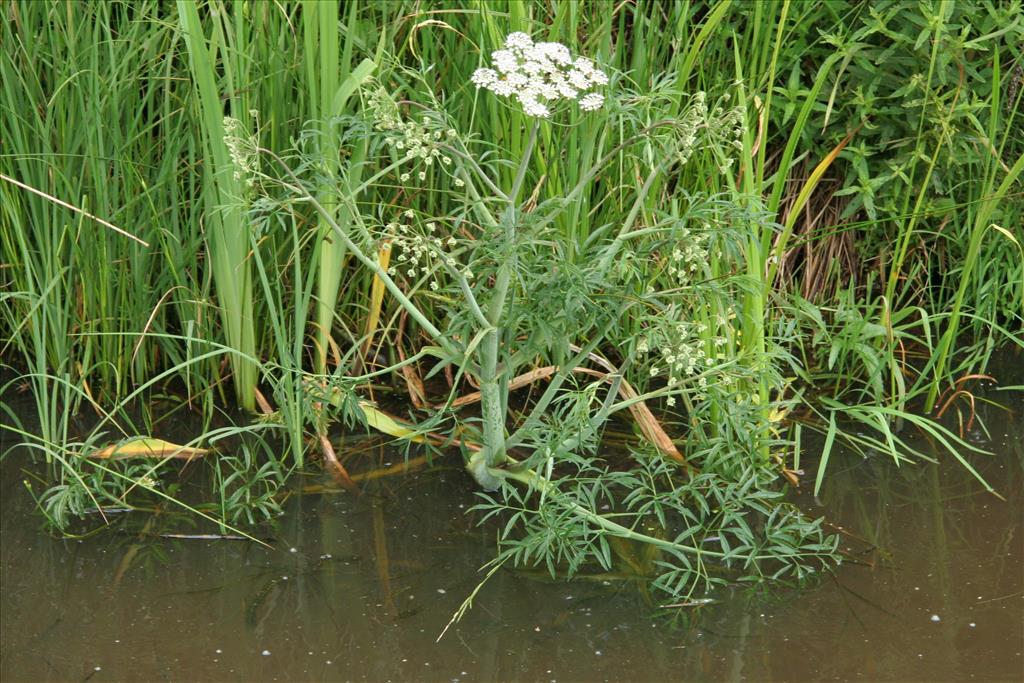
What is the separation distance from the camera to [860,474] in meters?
2.52

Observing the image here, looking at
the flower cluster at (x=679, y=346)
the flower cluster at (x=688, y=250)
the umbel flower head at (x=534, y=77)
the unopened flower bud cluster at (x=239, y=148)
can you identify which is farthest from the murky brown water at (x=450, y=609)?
the umbel flower head at (x=534, y=77)

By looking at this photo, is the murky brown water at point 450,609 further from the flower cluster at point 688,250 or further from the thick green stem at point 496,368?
the flower cluster at point 688,250

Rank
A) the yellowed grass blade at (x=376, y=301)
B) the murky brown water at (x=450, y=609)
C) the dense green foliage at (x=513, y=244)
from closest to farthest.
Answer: the murky brown water at (x=450, y=609) → the dense green foliage at (x=513, y=244) → the yellowed grass blade at (x=376, y=301)

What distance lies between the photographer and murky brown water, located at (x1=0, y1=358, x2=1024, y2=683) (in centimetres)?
193

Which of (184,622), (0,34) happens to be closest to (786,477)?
(184,622)

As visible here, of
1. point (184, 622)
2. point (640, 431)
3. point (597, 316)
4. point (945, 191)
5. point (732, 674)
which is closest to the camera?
point (732, 674)

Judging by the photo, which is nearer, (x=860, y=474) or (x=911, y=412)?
(x=860, y=474)

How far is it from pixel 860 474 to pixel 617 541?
60 centimetres

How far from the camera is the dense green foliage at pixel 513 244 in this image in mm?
2195

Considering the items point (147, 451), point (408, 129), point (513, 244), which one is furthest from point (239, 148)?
point (147, 451)

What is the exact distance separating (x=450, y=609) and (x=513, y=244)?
26.4 inches

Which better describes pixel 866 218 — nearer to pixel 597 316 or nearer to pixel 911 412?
pixel 911 412

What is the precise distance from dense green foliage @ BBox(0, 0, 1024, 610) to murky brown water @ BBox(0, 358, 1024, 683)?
0.10m

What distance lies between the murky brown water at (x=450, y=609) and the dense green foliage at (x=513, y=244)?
4.0 inches
